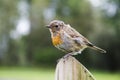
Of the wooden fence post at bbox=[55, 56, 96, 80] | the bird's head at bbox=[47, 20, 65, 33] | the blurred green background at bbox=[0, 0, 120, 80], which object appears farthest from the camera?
the blurred green background at bbox=[0, 0, 120, 80]

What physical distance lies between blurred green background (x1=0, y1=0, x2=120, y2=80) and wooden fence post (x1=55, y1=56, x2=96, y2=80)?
99.2 ft

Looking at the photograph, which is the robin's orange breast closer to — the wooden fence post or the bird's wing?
the bird's wing

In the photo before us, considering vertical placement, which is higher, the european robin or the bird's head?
the bird's head

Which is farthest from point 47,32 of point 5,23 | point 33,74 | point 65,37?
point 65,37

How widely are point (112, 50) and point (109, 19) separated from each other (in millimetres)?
7458

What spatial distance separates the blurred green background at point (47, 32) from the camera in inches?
1420

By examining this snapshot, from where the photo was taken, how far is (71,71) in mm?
4703

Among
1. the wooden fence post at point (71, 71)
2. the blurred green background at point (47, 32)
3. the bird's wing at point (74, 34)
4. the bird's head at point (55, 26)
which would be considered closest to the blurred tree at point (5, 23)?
the blurred green background at point (47, 32)

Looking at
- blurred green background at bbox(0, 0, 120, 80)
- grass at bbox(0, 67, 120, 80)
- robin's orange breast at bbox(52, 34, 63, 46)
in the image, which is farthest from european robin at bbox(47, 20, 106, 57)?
blurred green background at bbox(0, 0, 120, 80)

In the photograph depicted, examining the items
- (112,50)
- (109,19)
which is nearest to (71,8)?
(109,19)

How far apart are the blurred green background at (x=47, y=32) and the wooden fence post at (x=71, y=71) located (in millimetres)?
30233

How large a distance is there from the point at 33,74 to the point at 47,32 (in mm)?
8875

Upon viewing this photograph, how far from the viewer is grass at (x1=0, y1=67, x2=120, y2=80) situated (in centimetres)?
2896

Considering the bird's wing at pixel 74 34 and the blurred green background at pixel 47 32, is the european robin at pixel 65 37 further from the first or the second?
the blurred green background at pixel 47 32
